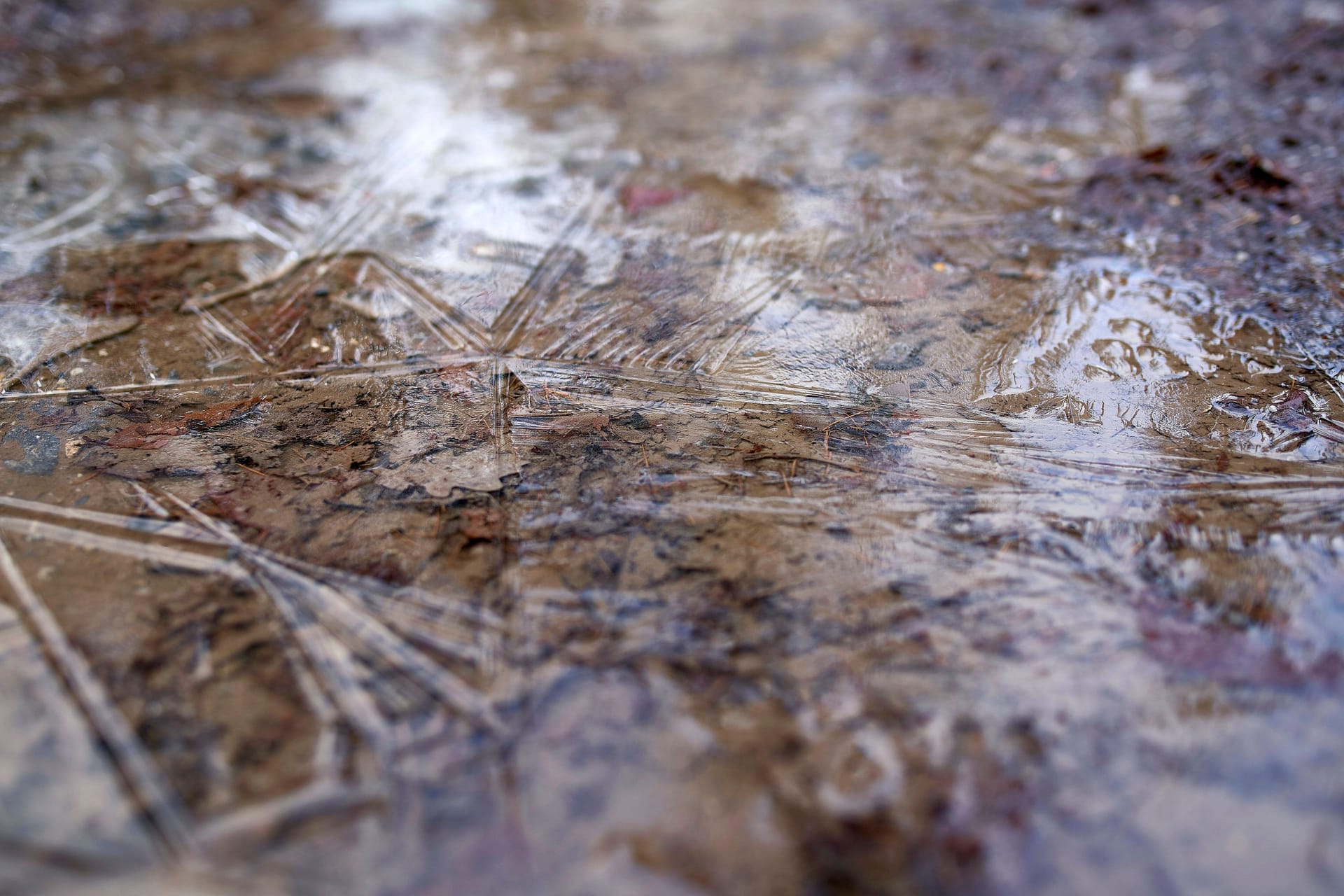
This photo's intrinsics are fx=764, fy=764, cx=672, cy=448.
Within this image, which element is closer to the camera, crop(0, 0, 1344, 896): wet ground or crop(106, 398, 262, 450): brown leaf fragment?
crop(0, 0, 1344, 896): wet ground

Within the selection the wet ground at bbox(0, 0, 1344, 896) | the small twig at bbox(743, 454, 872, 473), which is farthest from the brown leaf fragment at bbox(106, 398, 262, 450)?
the small twig at bbox(743, 454, 872, 473)

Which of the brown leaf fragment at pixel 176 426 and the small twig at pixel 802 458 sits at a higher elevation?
the brown leaf fragment at pixel 176 426

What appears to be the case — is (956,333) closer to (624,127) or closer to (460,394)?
(460,394)

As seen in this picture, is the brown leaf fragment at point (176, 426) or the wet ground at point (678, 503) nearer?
the wet ground at point (678, 503)

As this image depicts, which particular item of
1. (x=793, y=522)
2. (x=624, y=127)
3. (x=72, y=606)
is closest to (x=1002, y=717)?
(x=793, y=522)

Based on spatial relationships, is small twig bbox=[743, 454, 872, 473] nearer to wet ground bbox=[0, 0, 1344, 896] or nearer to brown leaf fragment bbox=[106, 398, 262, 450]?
wet ground bbox=[0, 0, 1344, 896]

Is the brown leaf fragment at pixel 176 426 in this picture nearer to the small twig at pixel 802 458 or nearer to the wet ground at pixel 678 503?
the wet ground at pixel 678 503

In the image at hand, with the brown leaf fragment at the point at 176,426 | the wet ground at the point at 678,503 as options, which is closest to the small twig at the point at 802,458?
the wet ground at the point at 678,503

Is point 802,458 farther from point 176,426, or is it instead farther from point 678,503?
point 176,426
